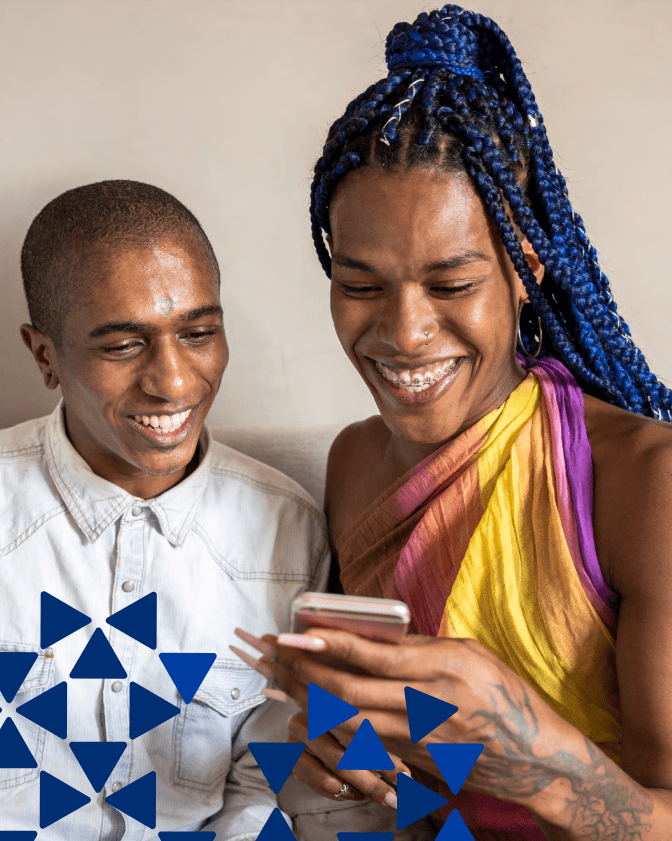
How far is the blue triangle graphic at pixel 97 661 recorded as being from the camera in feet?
4.05

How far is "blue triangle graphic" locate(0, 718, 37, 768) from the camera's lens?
4.17ft

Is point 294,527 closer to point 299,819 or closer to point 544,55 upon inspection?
point 299,819

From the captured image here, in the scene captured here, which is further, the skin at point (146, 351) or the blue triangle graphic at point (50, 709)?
the skin at point (146, 351)

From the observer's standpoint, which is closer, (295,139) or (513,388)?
(513,388)

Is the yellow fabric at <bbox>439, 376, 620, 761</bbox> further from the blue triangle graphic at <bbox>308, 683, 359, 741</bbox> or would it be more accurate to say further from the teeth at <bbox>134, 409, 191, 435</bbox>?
the teeth at <bbox>134, 409, 191, 435</bbox>

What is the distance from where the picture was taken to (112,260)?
1.44 m

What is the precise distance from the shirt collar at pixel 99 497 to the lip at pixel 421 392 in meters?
0.45

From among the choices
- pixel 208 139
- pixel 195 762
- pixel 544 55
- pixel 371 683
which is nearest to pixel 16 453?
pixel 195 762

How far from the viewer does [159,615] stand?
5.18 feet

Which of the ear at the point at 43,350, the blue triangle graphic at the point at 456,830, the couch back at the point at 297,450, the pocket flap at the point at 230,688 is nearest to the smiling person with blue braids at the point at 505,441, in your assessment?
the blue triangle graphic at the point at 456,830

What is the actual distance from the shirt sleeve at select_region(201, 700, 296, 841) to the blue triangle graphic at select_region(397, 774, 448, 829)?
477 mm

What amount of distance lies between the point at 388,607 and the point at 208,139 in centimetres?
148

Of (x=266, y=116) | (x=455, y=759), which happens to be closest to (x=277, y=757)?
(x=455, y=759)
